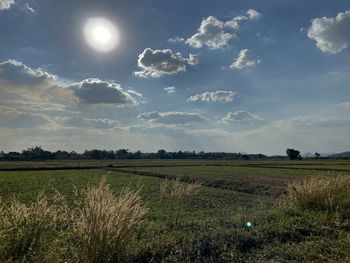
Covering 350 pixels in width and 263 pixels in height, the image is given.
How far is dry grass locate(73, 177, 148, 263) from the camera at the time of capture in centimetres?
591

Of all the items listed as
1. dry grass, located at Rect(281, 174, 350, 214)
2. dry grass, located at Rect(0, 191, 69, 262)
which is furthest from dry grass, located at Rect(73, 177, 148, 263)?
dry grass, located at Rect(281, 174, 350, 214)

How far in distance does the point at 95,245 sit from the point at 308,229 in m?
6.50

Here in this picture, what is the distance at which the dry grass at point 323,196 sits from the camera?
12.7 meters

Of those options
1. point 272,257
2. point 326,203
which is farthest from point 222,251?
point 326,203

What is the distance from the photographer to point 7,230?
583 cm

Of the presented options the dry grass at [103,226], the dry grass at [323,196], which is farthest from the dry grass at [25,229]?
the dry grass at [323,196]

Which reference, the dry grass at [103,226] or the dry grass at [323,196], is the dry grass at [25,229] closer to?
the dry grass at [103,226]

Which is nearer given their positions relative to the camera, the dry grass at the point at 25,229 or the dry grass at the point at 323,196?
the dry grass at the point at 25,229

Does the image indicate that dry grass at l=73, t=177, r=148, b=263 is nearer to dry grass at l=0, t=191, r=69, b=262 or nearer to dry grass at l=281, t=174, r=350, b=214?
dry grass at l=0, t=191, r=69, b=262

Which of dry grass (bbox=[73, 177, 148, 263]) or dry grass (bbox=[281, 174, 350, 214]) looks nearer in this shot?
dry grass (bbox=[73, 177, 148, 263])

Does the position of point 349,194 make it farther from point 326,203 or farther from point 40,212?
point 40,212

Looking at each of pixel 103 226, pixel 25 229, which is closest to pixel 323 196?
pixel 103 226

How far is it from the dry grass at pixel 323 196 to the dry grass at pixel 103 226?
8394mm

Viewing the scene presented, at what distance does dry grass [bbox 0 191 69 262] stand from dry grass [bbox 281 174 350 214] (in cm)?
938
